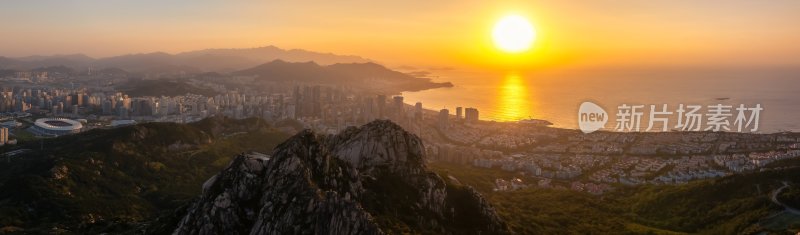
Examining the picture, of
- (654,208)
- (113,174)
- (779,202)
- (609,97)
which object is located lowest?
(113,174)

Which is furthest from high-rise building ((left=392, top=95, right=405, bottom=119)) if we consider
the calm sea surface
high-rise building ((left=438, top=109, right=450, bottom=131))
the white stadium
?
the white stadium

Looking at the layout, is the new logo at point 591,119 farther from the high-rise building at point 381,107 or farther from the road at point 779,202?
the road at point 779,202

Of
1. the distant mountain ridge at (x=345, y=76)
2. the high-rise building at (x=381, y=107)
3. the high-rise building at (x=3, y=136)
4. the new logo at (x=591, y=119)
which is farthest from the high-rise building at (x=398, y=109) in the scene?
the distant mountain ridge at (x=345, y=76)

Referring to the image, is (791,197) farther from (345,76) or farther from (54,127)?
(345,76)

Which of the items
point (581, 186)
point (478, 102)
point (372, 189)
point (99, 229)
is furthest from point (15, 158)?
point (478, 102)

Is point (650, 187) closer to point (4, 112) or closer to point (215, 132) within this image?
point (215, 132)

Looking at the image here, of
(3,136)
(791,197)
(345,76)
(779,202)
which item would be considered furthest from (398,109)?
(345,76)
